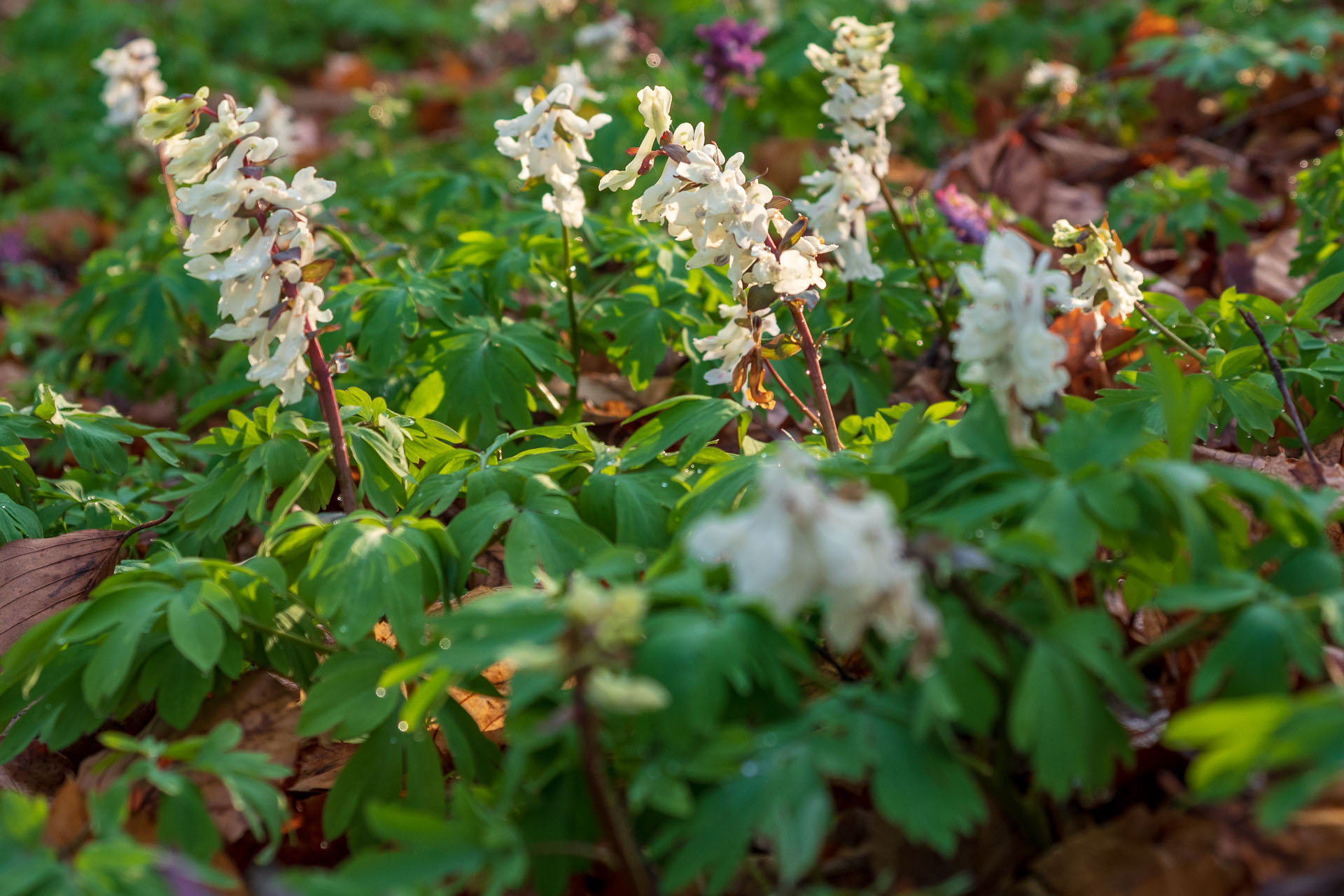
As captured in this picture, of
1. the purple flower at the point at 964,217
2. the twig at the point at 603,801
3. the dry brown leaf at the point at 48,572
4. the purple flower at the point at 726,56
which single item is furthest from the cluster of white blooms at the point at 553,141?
the purple flower at the point at 726,56

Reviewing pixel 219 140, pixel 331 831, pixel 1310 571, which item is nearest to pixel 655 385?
pixel 219 140

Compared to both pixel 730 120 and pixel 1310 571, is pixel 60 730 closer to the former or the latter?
pixel 1310 571

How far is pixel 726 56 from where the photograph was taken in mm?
4223

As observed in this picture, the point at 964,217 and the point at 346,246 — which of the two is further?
the point at 964,217

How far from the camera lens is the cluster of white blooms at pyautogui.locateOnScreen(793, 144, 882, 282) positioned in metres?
2.83

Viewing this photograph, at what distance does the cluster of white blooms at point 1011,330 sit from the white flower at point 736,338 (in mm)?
640

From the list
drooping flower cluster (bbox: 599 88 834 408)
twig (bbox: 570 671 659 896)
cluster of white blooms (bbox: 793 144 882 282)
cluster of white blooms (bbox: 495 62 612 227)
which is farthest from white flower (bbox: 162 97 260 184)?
cluster of white blooms (bbox: 793 144 882 282)

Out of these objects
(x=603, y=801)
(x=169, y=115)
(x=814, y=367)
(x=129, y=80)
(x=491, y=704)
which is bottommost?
(x=491, y=704)

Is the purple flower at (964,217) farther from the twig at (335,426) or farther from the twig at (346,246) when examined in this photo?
the twig at (335,426)

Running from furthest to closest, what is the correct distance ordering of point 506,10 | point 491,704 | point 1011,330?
point 506,10 → point 491,704 → point 1011,330

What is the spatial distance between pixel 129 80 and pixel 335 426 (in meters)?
3.13

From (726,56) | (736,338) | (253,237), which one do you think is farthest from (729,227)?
(726,56)

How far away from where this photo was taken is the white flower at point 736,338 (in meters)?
2.28

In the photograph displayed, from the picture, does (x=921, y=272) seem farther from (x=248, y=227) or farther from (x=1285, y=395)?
(x=248, y=227)
